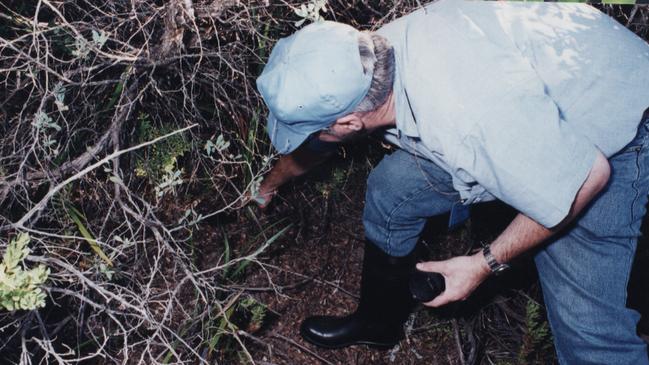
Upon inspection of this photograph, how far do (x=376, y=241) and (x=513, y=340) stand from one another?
99 centimetres

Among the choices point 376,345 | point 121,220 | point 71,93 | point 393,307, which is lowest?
point 376,345

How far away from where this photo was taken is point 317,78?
5.93 feet

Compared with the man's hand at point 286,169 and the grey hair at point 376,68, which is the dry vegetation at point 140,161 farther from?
the grey hair at point 376,68

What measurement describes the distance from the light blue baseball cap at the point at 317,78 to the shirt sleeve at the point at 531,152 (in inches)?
15.8

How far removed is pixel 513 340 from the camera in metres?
2.89

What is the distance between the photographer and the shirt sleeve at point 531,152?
1.60 meters

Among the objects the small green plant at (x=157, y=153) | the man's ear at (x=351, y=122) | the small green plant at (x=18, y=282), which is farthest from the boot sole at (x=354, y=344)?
the small green plant at (x=18, y=282)

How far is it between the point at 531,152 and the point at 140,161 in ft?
5.64

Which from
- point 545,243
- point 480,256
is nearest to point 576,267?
point 545,243

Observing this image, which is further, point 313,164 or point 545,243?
point 313,164

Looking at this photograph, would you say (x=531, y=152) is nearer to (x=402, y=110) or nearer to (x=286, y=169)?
(x=402, y=110)

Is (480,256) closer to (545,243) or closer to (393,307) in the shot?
(545,243)

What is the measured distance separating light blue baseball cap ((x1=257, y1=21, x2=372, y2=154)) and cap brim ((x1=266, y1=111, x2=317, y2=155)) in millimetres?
55

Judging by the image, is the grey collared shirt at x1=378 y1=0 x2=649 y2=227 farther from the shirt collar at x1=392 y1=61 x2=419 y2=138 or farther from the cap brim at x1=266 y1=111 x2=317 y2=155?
the cap brim at x1=266 y1=111 x2=317 y2=155
